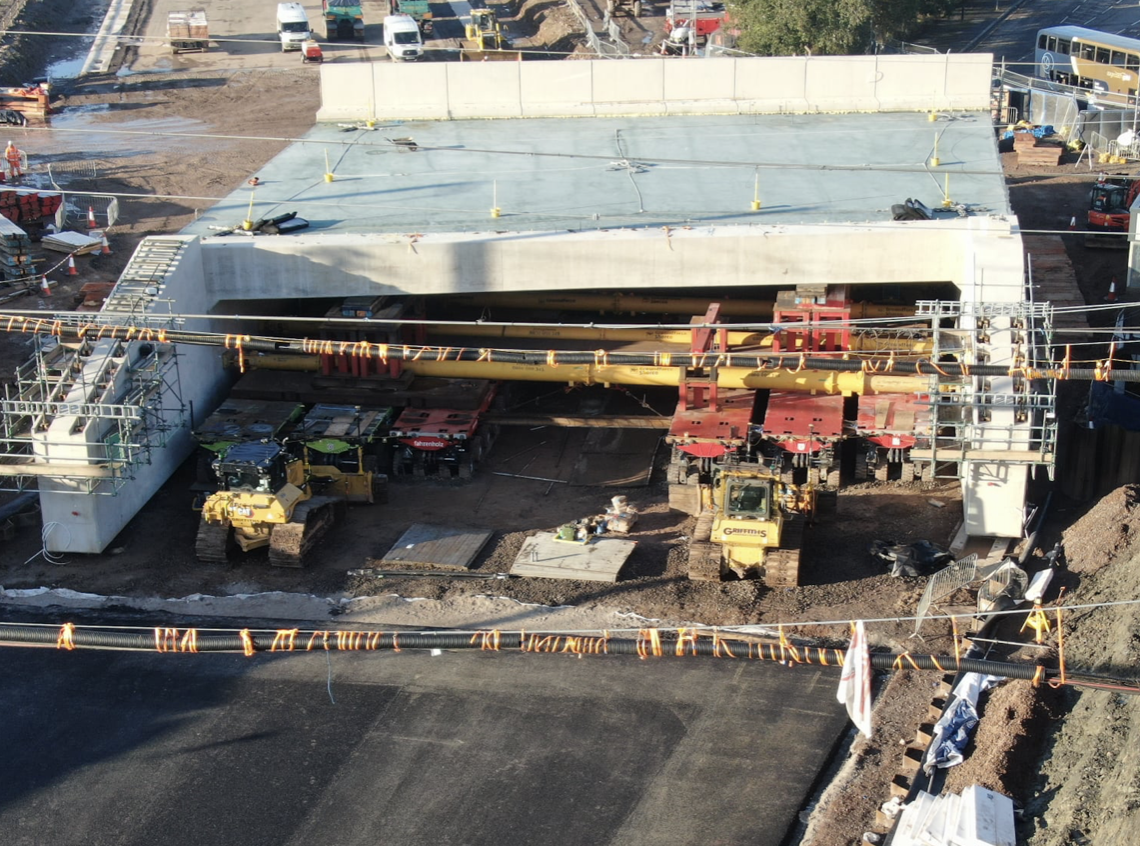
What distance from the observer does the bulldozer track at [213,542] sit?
27828mm

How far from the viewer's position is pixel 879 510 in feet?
97.0

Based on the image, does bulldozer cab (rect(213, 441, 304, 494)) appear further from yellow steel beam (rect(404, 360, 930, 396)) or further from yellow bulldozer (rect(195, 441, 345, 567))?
yellow steel beam (rect(404, 360, 930, 396))

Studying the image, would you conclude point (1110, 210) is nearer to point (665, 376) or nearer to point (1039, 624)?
point (665, 376)

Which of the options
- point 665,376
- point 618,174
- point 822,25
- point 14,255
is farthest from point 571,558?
point 822,25

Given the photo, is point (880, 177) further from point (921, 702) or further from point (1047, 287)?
point (921, 702)

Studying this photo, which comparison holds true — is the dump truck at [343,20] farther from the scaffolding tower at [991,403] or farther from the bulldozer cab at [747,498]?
the bulldozer cab at [747,498]

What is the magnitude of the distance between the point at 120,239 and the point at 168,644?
104ft

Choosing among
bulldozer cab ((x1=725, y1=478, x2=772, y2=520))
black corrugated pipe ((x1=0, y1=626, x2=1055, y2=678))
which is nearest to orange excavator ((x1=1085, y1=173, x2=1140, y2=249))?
bulldozer cab ((x1=725, y1=478, x2=772, y2=520))

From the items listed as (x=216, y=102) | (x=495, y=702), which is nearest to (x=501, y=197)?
(x=495, y=702)

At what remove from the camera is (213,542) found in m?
27.8

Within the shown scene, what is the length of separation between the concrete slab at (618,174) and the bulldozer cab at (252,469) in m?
7.54

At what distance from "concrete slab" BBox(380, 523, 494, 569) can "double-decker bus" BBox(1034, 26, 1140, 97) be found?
134 feet

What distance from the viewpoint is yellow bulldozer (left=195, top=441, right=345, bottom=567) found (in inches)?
1078

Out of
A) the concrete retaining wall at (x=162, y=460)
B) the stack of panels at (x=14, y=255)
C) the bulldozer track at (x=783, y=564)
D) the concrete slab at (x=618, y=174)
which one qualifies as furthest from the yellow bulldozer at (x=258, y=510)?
the stack of panels at (x=14, y=255)
